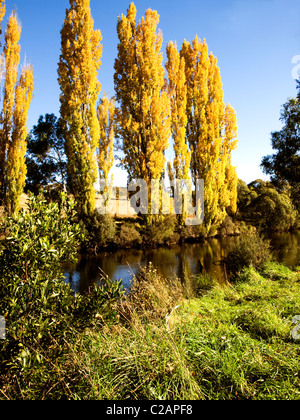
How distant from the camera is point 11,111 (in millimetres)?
16844

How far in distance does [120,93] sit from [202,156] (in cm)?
738

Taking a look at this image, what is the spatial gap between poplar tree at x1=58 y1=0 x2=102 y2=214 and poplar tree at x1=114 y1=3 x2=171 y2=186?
1807mm

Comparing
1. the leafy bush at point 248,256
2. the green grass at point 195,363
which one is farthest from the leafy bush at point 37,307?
the leafy bush at point 248,256

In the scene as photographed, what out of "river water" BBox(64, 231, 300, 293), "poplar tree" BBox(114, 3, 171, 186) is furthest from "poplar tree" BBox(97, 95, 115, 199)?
"river water" BBox(64, 231, 300, 293)

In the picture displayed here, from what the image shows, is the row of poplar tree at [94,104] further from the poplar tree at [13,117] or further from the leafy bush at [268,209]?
the leafy bush at [268,209]

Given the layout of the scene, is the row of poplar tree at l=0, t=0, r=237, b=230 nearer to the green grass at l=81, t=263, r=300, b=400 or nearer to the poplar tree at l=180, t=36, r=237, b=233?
the poplar tree at l=180, t=36, r=237, b=233

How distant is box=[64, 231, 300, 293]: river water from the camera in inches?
379

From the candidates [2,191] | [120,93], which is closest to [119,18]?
[120,93]

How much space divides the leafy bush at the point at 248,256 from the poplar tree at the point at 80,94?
9428 mm

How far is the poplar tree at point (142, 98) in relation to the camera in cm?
1598

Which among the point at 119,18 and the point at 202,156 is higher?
the point at 119,18

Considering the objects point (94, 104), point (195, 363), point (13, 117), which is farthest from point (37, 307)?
point (13, 117)
